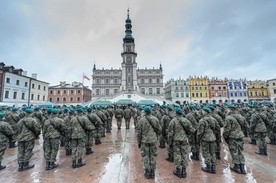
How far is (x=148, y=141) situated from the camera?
16.9 ft

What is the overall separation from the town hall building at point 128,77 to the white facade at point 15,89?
91.6ft

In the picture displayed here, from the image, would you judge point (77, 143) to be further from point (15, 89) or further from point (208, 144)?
point (15, 89)

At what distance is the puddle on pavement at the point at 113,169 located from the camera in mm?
5059

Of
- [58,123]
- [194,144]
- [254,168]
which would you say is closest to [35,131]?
[58,123]

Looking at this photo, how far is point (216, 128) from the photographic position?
6180mm

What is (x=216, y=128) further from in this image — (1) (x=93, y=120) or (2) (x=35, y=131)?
(2) (x=35, y=131)

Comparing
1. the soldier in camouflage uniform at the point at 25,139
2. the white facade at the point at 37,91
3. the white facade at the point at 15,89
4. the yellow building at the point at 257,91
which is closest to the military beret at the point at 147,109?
the soldier in camouflage uniform at the point at 25,139

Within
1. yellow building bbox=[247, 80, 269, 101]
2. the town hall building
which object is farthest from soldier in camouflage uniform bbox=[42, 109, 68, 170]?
yellow building bbox=[247, 80, 269, 101]

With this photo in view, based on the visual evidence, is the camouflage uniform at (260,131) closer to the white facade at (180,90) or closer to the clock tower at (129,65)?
the clock tower at (129,65)

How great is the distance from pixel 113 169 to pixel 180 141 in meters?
2.85

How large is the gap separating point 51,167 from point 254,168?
8145 mm

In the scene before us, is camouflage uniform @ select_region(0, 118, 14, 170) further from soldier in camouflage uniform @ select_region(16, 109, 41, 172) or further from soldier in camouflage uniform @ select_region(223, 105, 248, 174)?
soldier in camouflage uniform @ select_region(223, 105, 248, 174)

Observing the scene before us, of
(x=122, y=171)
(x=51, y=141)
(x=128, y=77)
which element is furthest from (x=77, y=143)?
(x=128, y=77)

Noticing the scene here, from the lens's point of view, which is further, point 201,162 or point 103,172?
point 201,162
